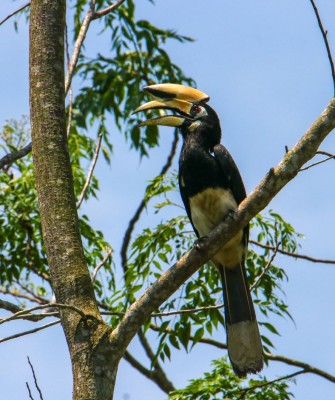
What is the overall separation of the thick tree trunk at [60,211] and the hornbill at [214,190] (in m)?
1.28

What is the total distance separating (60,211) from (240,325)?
173 centimetres

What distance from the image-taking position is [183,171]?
566 centimetres

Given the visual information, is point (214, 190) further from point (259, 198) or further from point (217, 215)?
point (259, 198)

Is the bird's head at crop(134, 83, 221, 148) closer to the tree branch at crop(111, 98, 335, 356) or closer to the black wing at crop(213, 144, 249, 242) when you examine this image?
the black wing at crop(213, 144, 249, 242)

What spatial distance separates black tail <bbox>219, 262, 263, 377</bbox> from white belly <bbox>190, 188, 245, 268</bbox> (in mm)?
74

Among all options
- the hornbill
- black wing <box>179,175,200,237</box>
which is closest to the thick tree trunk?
the hornbill

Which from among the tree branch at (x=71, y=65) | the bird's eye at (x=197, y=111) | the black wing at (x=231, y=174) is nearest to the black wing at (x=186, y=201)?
the black wing at (x=231, y=174)

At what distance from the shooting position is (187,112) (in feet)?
19.7

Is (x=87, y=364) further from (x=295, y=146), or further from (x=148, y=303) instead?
(x=295, y=146)

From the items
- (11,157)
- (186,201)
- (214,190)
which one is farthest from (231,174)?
(11,157)

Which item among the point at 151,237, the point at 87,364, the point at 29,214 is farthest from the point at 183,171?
the point at 87,364

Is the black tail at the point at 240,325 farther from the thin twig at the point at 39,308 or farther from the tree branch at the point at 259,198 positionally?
the thin twig at the point at 39,308

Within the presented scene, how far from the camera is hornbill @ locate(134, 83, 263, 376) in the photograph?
5.30 metres

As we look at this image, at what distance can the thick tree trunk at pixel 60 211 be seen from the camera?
11.6ft
